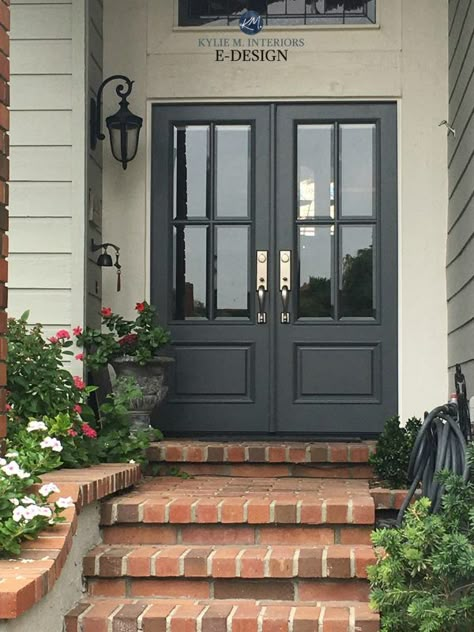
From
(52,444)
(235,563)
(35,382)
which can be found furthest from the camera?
(35,382)

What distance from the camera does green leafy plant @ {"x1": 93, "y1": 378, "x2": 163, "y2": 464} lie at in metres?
4.85

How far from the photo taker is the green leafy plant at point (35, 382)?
4449 millimetres

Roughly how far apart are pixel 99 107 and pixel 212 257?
1052mm

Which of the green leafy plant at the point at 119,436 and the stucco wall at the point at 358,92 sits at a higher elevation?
the stucco wall at the point at 358,92

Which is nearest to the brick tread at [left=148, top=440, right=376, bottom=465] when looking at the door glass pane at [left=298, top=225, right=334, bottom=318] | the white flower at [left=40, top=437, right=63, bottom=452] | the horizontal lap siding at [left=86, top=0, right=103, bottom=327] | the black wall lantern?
the horizontal lap siding at [left=86, top=0, right=103, bottom=327]

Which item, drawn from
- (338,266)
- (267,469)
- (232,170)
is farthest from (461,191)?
(267,469)

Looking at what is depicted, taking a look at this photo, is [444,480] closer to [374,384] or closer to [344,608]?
[344,608]

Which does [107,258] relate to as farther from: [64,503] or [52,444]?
[64,503]

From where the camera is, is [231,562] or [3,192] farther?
[231,562]

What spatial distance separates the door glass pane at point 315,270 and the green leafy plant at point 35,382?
1.75 m

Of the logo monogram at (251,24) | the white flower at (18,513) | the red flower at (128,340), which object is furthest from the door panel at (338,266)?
the white flower at (18,513)

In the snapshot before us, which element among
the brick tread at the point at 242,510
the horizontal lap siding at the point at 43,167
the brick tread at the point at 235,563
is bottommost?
the brick tread at the point at 235,563

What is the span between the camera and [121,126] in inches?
234

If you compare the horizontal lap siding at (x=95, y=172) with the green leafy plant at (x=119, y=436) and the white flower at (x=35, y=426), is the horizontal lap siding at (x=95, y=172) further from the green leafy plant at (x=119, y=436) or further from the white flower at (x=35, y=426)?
the white flower at (x=35, y=426)
